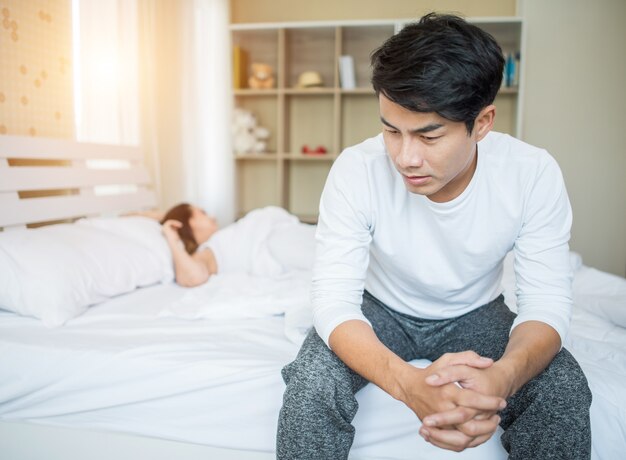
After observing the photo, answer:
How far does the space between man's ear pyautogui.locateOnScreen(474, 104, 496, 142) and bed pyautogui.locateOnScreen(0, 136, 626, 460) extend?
527mm

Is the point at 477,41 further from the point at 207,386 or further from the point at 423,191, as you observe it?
the point at 207,386

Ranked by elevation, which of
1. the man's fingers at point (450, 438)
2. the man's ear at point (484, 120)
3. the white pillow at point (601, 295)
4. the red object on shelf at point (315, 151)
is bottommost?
the white pillow at point (601, 295)

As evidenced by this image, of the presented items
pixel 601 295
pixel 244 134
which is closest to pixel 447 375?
pixel 601 295

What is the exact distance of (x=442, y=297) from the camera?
1196 mm

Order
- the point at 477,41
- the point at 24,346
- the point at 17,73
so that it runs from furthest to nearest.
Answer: the point at 17,73 → the point at 24,346 → the point at 477,41

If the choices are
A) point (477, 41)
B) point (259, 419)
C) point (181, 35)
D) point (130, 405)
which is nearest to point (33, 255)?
point (130, 405)

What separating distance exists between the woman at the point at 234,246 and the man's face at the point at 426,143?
1.11m

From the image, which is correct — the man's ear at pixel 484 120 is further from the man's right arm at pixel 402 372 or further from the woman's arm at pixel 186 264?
the woman's arm at pixel 186 264

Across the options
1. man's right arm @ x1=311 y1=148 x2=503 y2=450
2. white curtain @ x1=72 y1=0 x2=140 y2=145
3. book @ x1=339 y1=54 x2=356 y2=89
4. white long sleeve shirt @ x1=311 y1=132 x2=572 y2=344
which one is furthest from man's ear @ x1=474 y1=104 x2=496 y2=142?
book @ x1=339 y1=54 x2=356 y2=89

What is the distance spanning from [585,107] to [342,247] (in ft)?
10.4

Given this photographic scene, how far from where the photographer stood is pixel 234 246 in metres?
2.18

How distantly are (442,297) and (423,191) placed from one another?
0.94 ft

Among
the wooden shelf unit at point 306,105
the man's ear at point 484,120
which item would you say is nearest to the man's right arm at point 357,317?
the man's ear at point 484,120

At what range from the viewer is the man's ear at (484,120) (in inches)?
39.6
